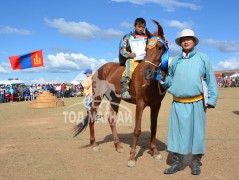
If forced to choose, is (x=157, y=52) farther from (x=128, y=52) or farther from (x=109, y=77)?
(x=109, y=77)

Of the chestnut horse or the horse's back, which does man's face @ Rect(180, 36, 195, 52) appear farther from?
the horse's back

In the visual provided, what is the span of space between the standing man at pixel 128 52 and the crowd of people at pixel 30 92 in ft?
79.7

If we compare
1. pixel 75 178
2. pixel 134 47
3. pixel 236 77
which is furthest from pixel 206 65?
pixel 236 77

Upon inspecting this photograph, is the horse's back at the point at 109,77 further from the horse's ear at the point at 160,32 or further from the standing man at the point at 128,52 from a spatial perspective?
the horse's ear at the point at 160,32

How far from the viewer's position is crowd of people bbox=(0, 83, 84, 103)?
98.8 ft

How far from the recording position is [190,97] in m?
4.78

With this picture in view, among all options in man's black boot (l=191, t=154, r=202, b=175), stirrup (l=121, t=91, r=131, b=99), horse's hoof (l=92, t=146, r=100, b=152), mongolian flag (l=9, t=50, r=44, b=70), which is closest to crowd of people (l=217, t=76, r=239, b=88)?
mongolian flag (l=9, t=50, r=44, b=70)

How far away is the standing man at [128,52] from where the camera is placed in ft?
19.9

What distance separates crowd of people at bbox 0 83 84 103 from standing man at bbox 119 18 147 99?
24285mm

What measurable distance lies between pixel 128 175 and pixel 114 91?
286cm

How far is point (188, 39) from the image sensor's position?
4.71m

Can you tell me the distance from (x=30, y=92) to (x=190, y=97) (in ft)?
100

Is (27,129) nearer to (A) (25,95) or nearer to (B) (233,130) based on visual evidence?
(B) (233,130)

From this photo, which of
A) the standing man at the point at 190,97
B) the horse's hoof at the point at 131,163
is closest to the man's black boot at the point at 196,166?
the standing man at the point at 190,97
